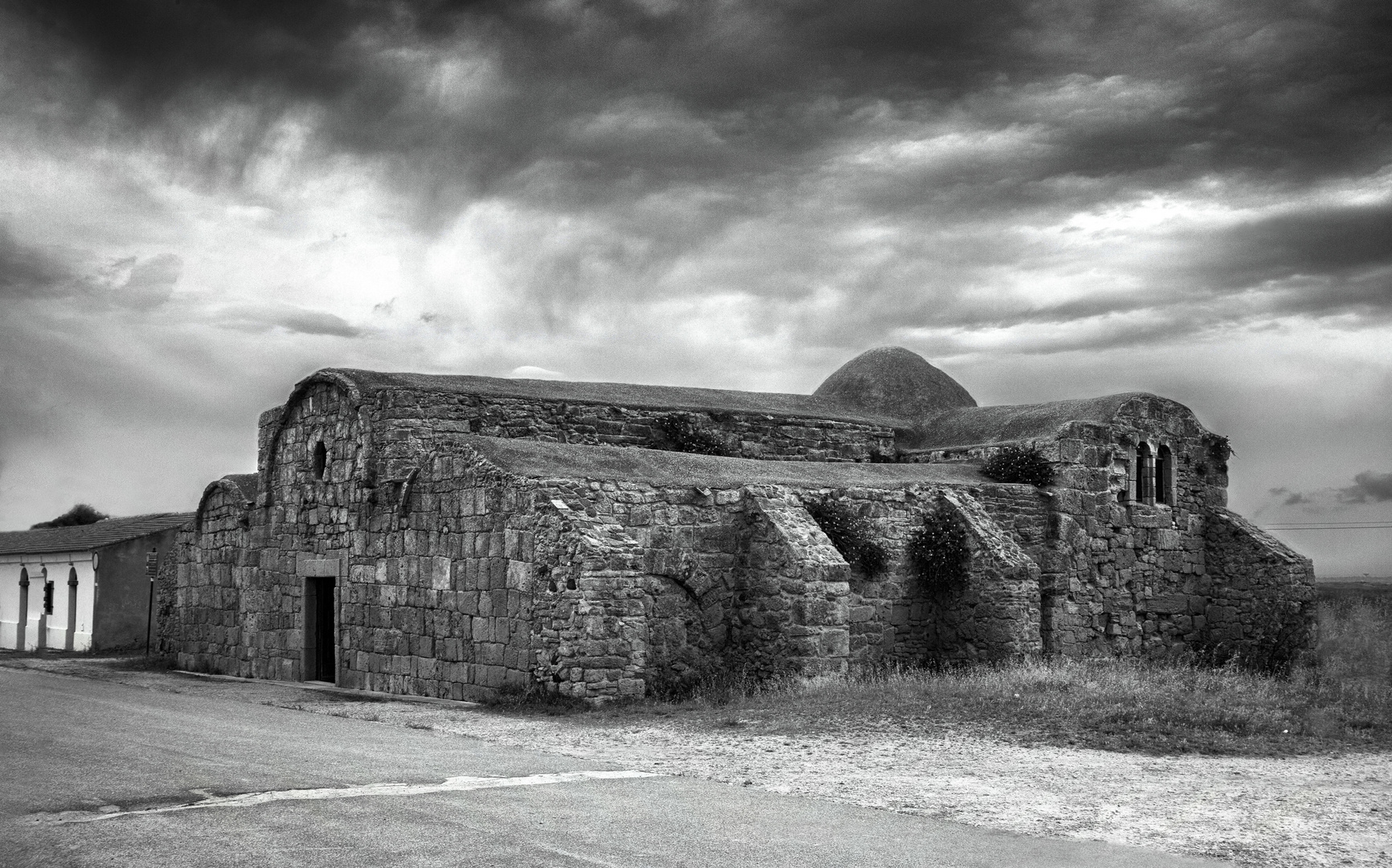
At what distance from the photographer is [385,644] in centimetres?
1819

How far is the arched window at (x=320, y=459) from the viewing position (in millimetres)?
20453

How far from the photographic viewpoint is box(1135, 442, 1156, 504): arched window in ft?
76.2

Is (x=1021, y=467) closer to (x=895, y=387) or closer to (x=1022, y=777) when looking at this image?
(x=895, y=387)

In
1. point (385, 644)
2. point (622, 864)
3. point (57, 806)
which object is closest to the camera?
point (622, 864)

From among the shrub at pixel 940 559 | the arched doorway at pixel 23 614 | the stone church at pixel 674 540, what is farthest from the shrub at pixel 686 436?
the arched doorway at pixel 23 614

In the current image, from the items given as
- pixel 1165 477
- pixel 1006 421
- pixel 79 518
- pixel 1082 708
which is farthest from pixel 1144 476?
pixel 79 518

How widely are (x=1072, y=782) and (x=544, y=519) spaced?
7633mm

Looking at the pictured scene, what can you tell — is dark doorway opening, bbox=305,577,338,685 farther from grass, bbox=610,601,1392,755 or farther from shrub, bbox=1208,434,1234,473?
shrub, bbox=1208,434,1234,473

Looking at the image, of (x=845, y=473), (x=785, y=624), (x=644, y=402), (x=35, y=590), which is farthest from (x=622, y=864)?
(x=35, y=590)

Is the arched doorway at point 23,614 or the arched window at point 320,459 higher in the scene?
the arched window at point 320,459

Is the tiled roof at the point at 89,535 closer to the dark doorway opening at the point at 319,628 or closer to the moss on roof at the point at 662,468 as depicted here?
the dark doorway opening at the point at 319,628

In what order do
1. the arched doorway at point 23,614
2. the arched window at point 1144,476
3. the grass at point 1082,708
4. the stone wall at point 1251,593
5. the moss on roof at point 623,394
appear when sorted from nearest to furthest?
the grass at point 1082,708
the moss on roof at point 623,394
the stone wall at point 1251,593
the arched window at point 1144,476
the arched doorway at point 23,614

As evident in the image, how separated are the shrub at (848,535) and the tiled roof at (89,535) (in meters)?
21.3

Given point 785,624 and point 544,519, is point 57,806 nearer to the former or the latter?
point 544,519
